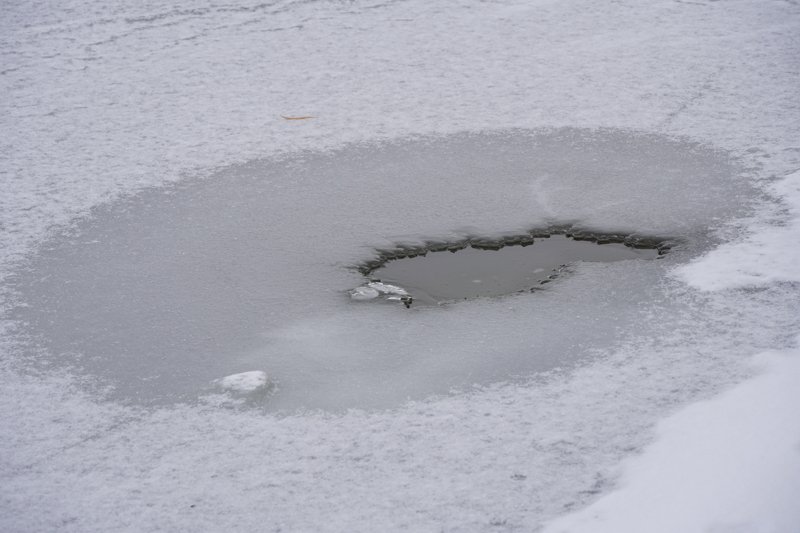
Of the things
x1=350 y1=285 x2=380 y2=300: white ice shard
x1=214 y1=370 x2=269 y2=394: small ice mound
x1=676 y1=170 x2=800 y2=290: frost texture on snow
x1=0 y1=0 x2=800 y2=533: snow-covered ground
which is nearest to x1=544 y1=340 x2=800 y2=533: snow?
x1=0 y1=0 x2=800 y2=533: snow-covered ground

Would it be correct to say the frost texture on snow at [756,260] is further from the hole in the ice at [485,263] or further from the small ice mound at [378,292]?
the small ice mound at [378,292]

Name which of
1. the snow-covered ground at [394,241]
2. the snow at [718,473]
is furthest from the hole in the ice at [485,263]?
the snow at [718,473]

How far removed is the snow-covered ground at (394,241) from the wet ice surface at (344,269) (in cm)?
1

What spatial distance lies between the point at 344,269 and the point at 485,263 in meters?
0.53

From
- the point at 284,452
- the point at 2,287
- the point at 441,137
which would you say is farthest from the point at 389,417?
the point at 441,137

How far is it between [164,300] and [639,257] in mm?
1765

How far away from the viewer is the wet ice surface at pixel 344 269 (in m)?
2.90

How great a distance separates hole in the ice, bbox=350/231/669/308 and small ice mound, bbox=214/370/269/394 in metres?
0.59

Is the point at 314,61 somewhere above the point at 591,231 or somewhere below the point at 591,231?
above

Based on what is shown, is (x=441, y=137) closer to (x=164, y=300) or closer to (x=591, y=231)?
(x=591, y=231)

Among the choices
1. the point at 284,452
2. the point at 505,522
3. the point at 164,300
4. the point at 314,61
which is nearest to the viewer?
the point at 505,522

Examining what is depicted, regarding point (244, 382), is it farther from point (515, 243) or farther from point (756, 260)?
point (756, 260)

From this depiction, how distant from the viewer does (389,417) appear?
2627 mm

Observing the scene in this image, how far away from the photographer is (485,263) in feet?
11.4
